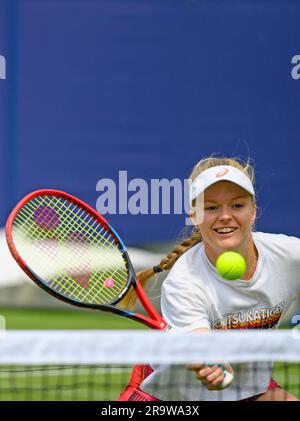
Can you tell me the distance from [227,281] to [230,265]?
3.5 inches

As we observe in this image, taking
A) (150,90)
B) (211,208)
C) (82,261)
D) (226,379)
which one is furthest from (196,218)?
(150,90)

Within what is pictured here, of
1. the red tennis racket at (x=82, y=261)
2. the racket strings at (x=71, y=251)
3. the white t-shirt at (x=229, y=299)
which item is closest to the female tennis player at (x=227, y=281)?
the white t-shirt at (x=229, y=299)

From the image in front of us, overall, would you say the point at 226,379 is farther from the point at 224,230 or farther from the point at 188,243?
the point at 188,243

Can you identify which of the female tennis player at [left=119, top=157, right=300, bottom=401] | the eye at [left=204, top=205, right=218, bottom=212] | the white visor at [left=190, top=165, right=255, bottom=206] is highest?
the white visor at [left=190, top=165, right=255, bottom=206]

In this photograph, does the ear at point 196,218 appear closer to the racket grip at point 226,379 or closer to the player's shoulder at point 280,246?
the player's shoulder at point 280,246

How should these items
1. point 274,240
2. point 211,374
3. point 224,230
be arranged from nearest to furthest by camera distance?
1. point 211,374
2. point 224,230
3. point 274,240

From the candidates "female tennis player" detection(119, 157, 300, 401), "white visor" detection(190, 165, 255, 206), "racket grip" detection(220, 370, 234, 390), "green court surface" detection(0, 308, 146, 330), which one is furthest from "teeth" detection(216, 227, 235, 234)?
"green court surface" detection(0, 308, 146, 330)

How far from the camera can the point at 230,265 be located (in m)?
2.48

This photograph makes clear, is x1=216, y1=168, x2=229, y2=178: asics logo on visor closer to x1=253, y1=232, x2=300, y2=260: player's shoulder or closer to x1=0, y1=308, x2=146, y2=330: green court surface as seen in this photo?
x1=253, y1=232, x2=300, y2=260: player's shoulder

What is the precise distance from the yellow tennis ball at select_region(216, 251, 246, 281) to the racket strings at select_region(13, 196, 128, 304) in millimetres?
480

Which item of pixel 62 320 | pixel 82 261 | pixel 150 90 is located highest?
pixel 150 90

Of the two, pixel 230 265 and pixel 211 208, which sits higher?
pixel 211 208

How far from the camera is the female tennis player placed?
8.38 ft
